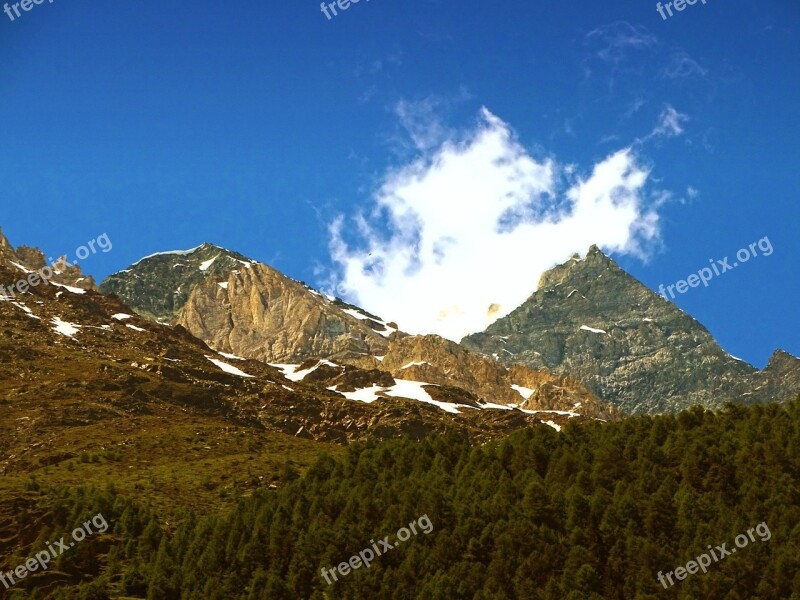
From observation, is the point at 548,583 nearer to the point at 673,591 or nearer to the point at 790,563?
the point at 673,591

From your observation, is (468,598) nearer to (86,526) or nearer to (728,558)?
(728,558)

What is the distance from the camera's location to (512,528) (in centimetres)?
13600

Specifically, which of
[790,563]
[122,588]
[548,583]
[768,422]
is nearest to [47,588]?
[122,588]

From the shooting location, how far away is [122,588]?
130 metres

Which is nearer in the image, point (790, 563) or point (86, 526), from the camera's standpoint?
point (790, 563)

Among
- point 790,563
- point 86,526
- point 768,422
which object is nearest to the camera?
point 790,563

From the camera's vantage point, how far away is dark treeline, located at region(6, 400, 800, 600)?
12619cm

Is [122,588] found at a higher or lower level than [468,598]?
higher

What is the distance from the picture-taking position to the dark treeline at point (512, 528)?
12619cm

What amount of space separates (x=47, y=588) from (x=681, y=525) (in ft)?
250

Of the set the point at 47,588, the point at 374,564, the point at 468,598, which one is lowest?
the point at 468,598

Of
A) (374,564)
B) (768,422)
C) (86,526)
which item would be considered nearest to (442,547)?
(374,564)

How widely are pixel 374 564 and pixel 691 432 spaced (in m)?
60.8

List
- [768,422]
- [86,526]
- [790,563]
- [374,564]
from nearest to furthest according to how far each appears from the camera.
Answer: [790,563] → [374,564] → [86,526] → [768,422]
